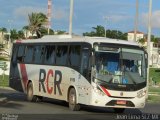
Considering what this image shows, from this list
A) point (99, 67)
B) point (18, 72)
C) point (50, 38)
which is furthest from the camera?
point (18, 72)

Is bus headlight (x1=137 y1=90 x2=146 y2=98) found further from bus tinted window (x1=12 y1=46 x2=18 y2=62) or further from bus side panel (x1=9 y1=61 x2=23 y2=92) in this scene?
bus tinted window (x1=12 y1=46 x2=18 y2=62)

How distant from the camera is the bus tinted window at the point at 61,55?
22.9 m

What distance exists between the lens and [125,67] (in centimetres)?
2055

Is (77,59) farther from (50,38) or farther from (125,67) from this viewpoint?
(50,38)

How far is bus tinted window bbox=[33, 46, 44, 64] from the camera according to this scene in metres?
25.3

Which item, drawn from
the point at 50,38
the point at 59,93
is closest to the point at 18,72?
the point at 50,38

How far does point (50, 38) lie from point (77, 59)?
3.86 metres


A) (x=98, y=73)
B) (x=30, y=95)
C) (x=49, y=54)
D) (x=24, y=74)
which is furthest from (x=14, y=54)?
(x=98, y=73)

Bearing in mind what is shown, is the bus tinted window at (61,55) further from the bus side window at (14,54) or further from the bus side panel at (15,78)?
the bus side window at (14,54)

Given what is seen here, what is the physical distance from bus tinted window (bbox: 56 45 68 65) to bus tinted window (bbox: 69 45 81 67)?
49 cm

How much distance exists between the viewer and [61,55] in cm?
2320

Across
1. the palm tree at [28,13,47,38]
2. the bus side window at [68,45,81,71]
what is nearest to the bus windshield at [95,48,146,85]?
the bus side window at [68,45,81,71]

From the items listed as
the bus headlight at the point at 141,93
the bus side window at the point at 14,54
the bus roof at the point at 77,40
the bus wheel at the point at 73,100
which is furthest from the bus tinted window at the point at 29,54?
the bus headlight at the point at 141,93

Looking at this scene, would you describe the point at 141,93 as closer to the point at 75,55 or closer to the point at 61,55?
the point at 75,55
